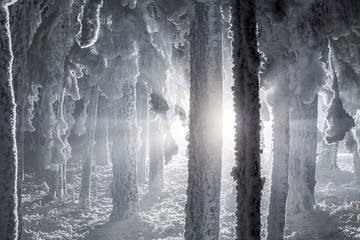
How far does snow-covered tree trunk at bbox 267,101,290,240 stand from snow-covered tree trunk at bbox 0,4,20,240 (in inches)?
143

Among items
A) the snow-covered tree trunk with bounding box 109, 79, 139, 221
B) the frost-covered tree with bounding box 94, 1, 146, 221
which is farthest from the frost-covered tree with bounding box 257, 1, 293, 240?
the snow-covered tree trunk with bounding box 109, 79, 139, 221

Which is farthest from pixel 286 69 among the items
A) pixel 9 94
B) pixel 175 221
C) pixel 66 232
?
pixel 66 232

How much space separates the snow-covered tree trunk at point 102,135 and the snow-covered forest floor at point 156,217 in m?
4.41

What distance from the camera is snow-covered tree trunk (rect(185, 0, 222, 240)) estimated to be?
5270 mm

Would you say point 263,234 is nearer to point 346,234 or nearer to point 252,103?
point 346,234

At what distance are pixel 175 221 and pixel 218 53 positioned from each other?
20.2 ft

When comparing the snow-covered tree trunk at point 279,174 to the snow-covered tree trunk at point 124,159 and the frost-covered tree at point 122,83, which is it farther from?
the snow-covered tree trunk at point 124,159

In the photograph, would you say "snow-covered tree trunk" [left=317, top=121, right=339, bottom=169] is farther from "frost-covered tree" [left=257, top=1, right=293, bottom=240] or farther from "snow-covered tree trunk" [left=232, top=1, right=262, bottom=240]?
"snow-covered tree trunk" [left=232, top=1, right=262, bottom=240]

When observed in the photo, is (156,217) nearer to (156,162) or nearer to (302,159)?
(156,162)

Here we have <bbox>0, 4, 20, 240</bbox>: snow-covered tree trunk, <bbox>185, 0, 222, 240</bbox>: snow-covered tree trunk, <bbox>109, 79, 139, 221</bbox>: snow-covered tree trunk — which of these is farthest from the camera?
<bbox>109, 79, 139, 221</bbox>: snow-covered tree trunk

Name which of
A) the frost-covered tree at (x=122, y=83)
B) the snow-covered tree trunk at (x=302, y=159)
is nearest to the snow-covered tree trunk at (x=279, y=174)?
the frost-covered tree at (x=122, y=83)

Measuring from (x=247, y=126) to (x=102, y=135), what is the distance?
18.1 meters

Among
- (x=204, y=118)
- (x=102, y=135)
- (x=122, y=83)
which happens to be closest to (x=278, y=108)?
(x=204, y=118)

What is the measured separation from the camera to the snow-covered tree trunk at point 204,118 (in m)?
5.27
